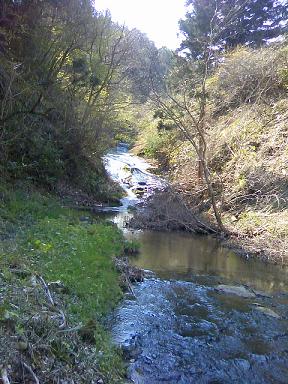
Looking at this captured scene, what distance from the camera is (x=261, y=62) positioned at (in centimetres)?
2183

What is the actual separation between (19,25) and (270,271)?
444 inches

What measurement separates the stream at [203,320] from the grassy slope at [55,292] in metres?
0.52

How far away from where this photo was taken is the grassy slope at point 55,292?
408cm

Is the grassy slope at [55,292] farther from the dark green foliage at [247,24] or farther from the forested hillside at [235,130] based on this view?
the dark green foliage at [247,24]

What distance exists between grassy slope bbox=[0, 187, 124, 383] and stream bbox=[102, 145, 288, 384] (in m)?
0.52

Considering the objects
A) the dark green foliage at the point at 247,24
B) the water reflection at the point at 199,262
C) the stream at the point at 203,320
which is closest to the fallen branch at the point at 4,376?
the stream at the point at 203,320

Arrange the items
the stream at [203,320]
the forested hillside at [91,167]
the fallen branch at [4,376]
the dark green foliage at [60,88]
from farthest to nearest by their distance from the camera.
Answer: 1. the dark green foliage at [60,88]
2. the stream at [203,320]
3. the forested hillside at [91,167]
4. the fallen branch at [4,376]

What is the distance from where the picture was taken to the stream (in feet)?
18.7

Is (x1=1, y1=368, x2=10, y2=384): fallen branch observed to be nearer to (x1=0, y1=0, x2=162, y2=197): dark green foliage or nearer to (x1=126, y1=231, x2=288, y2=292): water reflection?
(x1=126, y1=231, x2=288, y2=292): water reflection

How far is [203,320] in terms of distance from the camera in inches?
286

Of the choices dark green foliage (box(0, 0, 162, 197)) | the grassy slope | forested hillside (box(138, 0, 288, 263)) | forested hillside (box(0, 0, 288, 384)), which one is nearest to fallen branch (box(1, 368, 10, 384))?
forested hillside (box(0, 0, 288, 384))

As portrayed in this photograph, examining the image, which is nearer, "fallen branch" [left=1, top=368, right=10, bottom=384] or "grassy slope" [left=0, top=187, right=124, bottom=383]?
"fallen branch" [left=1, top=368, right=10, bottom=384]

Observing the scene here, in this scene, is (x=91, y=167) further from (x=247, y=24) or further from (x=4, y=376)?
(x=247, y=24)

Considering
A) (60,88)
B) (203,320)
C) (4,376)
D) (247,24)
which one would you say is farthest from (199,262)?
(247,24)
